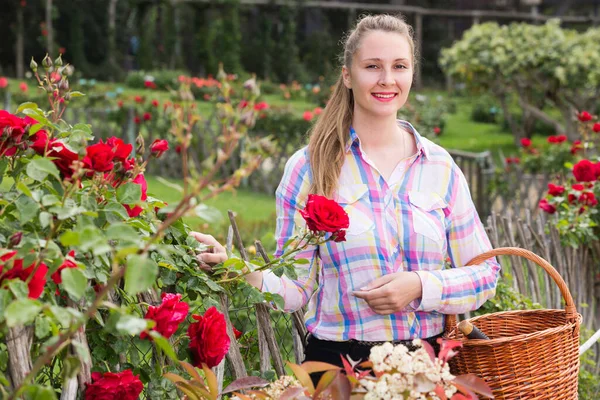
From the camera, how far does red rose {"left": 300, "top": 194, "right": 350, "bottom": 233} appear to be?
163 centimetres

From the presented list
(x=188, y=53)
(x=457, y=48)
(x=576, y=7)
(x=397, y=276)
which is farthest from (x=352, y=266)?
(x=576, y=7)

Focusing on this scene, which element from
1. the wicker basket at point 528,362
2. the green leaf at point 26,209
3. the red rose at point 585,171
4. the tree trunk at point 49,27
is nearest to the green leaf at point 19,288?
the green leaf at point 26,209

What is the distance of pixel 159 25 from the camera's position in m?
21.0

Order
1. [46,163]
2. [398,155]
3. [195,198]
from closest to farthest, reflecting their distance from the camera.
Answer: [195,198] < [46,163] < [398,155]

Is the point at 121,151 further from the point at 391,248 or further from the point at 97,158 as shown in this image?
the point at 391,248

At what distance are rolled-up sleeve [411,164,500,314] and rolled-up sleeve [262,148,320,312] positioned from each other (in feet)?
0.91

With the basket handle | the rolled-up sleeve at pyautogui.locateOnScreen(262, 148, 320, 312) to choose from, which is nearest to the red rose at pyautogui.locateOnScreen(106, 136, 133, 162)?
the rolled-up sleeve at pyautogui.locateOnScreen(262, 148, 320, 312)

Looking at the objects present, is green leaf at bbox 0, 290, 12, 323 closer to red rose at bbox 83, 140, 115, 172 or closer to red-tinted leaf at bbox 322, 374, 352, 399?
red rose at bbox 83, 140, 115, 172

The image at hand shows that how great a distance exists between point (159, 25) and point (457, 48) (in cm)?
1096

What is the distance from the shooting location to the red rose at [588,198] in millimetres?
3820

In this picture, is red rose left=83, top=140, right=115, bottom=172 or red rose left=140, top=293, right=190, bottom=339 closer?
red rose left=83, top=140, right=115, bottom=172

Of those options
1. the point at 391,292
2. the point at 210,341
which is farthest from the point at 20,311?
the point at 391,292

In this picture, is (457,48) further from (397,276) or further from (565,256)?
(397,276)

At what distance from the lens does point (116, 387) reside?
146cm
